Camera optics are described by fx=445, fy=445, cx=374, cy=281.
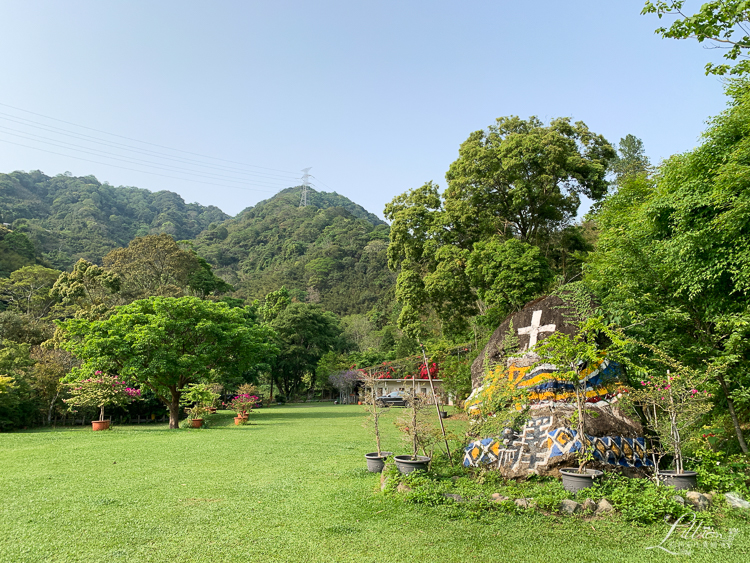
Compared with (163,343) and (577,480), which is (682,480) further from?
(163,343)

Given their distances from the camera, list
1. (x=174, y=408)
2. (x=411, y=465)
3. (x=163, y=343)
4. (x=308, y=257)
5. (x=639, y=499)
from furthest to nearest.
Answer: (x=308, y=257)
(x=174, y=408)
(x=163, y=343)
(x=411, y=465)
(x=639, y=499)

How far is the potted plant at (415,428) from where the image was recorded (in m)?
5.88

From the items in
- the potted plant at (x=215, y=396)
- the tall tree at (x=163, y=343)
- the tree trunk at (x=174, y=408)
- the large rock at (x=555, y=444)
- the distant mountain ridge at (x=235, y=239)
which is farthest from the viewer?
the distant mountain ridge at (x=235, y=239)

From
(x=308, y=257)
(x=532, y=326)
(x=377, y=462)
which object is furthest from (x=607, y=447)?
(x=308, y=257)

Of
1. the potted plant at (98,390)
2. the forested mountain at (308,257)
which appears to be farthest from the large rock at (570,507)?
the forested mountain at (308,257)

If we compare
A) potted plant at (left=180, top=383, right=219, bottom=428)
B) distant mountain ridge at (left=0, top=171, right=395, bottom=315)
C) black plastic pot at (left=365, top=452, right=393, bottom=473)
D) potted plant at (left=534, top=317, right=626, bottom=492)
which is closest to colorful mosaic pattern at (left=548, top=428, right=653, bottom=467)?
potted plant at (left=534, top=317, right=626, bottom=492)

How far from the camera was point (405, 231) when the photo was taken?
1662 centimetres

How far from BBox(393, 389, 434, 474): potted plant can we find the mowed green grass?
23.6 inches

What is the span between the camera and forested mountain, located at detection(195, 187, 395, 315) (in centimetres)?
5112

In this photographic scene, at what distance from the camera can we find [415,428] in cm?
602

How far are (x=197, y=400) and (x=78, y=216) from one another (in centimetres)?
5670

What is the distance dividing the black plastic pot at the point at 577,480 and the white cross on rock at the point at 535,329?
2905 millimetres

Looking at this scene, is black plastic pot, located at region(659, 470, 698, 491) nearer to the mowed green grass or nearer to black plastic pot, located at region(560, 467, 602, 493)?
black plastic pot, located at region(560, 467, 602, 493)

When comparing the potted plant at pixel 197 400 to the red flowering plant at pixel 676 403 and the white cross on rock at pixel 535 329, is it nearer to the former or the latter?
the white cross on rock at pixel 535 329
